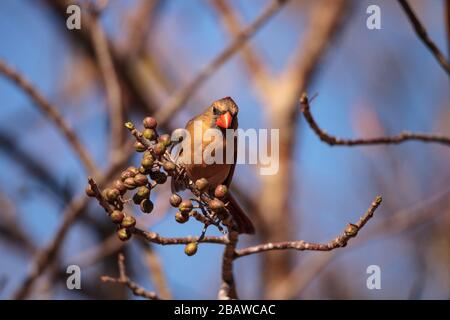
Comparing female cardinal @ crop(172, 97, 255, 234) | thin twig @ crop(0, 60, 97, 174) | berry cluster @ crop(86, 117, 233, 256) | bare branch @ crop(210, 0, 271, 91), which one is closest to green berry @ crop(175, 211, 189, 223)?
berry cluster @ crop(86, 117, 233, 256)

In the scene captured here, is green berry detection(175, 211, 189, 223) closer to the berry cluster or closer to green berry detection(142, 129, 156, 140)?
the berry cluster

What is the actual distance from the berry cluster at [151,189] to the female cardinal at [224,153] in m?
0.71

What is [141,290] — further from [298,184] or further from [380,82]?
[380,82]

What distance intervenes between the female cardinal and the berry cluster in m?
0.71

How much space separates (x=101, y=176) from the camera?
4496 mm

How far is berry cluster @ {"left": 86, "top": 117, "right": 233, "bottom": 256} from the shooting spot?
207cm

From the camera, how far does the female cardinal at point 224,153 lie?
2.93 metres

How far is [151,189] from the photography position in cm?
211

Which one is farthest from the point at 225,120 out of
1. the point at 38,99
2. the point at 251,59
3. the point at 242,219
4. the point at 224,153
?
the point at 251,59

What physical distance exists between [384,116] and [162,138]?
5.50m

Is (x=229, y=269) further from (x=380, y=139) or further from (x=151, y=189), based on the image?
(x=380, y=139)

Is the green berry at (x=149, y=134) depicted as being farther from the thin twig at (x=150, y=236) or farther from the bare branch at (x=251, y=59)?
the bare branch at (x=251, y=59)

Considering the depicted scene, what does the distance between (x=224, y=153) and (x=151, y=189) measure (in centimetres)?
101

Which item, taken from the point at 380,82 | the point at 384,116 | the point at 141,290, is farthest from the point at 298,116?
the point at 141,290
